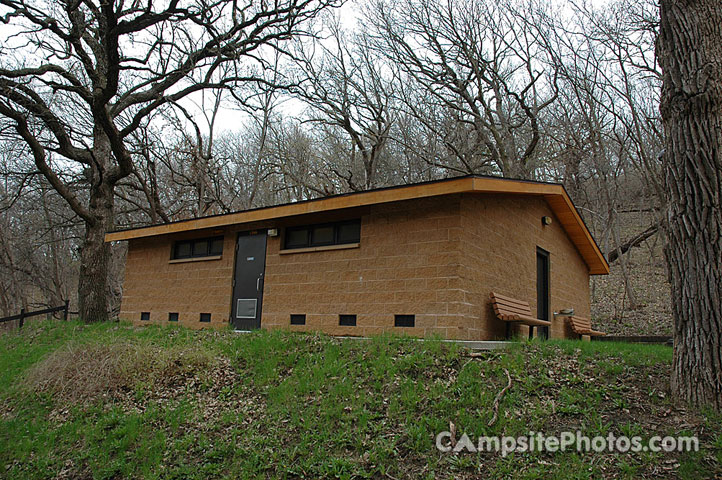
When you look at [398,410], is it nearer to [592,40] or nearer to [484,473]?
[484,473]

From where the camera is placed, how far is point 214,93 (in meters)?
23.4

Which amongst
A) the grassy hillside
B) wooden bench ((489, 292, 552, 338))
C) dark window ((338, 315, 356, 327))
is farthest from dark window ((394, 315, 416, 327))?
wooden bench ((489, 292, 552, 338))

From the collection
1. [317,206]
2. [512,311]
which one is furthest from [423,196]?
[512,311]

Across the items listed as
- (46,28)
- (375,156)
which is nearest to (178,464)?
(46,28)

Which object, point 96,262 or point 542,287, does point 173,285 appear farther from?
point 542,287

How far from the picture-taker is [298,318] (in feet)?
35.1

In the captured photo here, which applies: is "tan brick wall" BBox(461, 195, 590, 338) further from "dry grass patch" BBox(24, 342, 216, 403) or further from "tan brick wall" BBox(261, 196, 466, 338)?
"dry grass patch" BBox(24, 342, 216, 403)

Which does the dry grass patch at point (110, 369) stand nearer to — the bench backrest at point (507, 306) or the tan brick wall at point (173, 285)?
the tan brick wall at point (173, 285)

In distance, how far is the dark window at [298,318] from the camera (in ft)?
34.8

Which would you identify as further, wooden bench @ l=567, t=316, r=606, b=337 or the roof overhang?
wooden bench @ l=567, t=316, r=606, b=337

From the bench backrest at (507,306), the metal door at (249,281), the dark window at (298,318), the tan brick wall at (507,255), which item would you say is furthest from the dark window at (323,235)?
the bench backrest at (507,306)

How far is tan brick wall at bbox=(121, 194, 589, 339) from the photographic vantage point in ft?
29.6

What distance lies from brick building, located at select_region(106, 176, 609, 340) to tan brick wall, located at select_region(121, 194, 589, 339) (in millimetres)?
21

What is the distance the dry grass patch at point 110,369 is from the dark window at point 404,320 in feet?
10.4
